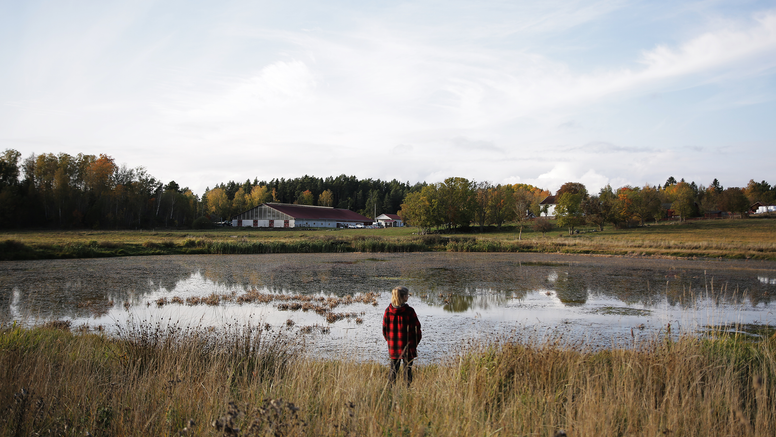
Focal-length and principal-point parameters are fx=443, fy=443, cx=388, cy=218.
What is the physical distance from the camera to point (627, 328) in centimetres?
1201

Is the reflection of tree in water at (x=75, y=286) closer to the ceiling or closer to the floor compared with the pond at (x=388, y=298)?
closer to the floor

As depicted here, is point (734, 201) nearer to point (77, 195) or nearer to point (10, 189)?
point (77, 195)

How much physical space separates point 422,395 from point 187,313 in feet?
34.9

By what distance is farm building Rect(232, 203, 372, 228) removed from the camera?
9162 cm

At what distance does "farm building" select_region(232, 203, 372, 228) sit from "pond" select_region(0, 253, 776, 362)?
202 feet

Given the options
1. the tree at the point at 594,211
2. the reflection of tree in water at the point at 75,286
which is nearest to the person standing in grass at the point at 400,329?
the reflection of tree in water at the point at 75,286

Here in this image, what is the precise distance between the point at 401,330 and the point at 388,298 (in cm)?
1069

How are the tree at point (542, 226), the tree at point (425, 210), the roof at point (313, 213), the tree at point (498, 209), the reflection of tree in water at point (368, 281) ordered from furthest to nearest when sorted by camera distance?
the roof at point (313, 213), the tree at point (498, 209), the tree at point (425, 210), the tree at point (542, 226), the reflection of tree in water at point (368, 281)

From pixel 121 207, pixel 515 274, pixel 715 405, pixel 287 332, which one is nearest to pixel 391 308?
pixel 715 405

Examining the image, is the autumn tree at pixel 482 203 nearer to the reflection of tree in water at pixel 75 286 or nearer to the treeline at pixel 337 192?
the reflection of tree in water at pixel 75 286

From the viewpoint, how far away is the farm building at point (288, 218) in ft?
301

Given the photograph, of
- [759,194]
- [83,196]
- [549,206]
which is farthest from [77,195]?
[759,194]

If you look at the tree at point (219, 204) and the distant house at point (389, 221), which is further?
the distant house at point (389, 221)

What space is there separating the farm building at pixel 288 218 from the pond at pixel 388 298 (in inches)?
2423
